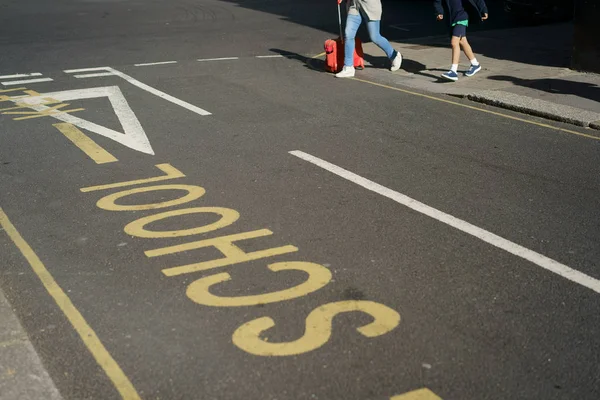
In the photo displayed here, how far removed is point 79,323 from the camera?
5254mm

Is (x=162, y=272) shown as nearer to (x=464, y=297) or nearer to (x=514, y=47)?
(x=464, y=297)

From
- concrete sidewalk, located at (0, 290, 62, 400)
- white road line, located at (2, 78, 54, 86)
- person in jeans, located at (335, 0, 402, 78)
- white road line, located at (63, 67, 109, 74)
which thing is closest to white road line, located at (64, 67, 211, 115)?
white road line, located at (63, 67, 109, 74)

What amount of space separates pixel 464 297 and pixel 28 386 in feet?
8.76

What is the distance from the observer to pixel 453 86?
1325cm

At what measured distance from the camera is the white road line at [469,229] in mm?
5852

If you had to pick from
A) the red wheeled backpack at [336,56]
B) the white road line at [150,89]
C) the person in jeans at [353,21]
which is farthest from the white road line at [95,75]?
the person in jeans at [353,21]

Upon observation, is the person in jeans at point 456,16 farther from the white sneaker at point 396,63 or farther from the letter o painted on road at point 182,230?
the letter o painted on road at point 182,230

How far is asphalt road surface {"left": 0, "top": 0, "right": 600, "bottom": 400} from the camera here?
15.4ft

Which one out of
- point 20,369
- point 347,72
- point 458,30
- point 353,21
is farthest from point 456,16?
point 20,369

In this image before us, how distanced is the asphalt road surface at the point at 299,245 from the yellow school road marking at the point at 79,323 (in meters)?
0.01

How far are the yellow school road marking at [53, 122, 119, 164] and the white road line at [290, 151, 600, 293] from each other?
6.87ft

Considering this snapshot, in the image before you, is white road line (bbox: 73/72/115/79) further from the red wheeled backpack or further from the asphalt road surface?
the red wheeled backpack

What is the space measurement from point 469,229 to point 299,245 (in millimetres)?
1362

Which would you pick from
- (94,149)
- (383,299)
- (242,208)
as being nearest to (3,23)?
(94,149)
